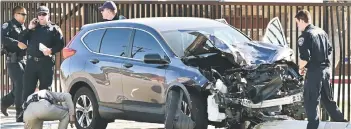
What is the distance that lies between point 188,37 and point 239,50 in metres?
0.75

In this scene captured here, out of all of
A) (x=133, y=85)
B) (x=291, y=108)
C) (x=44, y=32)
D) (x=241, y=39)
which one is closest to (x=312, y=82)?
(x=291, y=108)

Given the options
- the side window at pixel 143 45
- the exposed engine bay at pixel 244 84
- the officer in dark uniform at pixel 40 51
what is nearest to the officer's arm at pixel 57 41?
the officer in dark uniform at pixel 40 51

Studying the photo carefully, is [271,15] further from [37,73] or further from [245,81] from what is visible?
[37,73]

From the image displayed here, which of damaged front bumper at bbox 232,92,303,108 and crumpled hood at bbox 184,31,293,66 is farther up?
crumpled hood at bbox 184,31,293,66

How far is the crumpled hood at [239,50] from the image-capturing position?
369 inches

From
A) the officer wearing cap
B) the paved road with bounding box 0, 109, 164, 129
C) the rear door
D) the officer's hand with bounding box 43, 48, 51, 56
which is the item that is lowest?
the paved road with bounding box 0, 109, 164, 129

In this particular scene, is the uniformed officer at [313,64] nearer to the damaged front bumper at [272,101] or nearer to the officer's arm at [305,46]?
the officer's arm at [305,46]

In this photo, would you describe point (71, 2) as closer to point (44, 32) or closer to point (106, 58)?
point (44, 32)

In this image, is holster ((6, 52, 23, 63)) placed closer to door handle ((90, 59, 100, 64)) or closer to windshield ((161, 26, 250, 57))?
door handle ((90, 59, 100, 64))

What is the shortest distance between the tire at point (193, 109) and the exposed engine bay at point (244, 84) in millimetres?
96

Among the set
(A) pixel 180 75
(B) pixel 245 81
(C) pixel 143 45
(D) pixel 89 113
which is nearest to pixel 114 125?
(D) pixel 89 113

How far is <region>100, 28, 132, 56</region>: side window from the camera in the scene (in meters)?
10.5

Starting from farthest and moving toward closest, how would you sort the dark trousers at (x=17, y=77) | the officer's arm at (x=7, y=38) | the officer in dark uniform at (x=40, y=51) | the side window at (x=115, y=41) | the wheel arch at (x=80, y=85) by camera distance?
the dark trousers at (x=17, y=77) → the officer's arm at (x=7, y=38) → the officer in dark uniform at (x=40, y=51) → the wheel arch at (x=80, y=85) → the side window at (x=115, y=41)

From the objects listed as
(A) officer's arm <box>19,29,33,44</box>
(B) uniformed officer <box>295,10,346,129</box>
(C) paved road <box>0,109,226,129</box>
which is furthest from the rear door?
(A) officer's arm <box>19,29,33,44</box>
